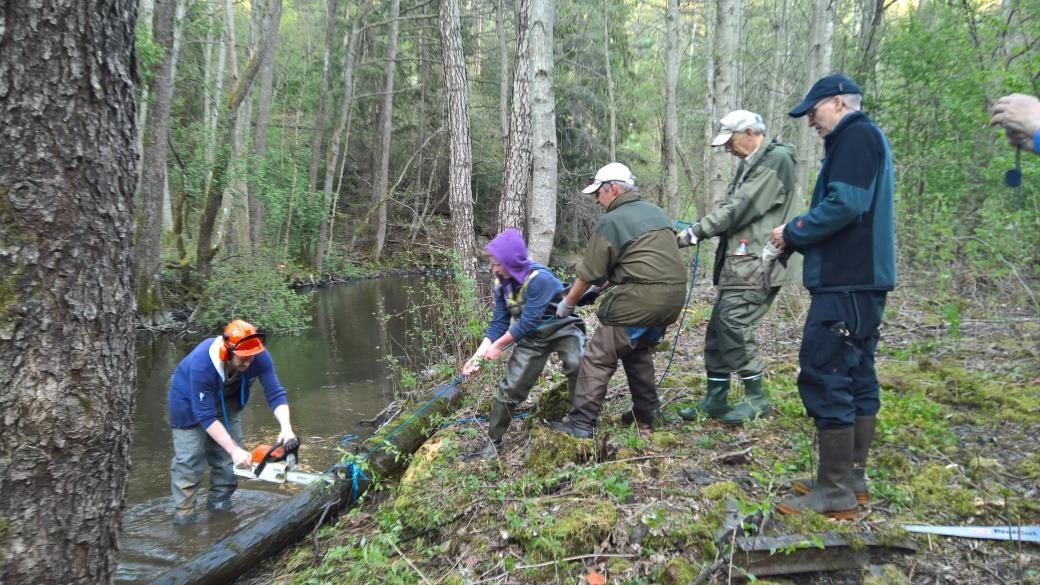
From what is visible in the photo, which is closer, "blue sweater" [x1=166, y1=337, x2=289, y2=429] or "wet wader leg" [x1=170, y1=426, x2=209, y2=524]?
"blue sweater" [x1=166, y1=337, x2=289, y2=429]

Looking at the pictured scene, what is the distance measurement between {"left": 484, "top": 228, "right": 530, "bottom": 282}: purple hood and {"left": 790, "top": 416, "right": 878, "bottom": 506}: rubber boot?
2.30 m

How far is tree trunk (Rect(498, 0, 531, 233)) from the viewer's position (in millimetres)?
6824

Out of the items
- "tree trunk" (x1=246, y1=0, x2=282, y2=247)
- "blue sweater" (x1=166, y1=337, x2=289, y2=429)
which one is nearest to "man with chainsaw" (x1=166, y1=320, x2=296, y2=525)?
"blue sweater" (x1=166, y1=337, x2=289, y2=429)

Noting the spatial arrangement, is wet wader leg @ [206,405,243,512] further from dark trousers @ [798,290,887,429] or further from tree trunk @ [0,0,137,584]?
dark trousers @ [798,290,887,429]

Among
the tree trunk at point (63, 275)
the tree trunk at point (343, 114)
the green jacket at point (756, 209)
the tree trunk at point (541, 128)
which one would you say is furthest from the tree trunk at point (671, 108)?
the tree trunk at point (63, 275)

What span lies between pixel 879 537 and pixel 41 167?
363 centimetres

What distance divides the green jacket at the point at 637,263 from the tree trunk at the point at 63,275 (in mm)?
2633

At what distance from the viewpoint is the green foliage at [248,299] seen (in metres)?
12.7

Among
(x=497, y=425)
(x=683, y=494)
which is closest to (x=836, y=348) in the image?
(x=683, y=494)

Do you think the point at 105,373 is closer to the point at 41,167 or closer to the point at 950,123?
the point at 41,167

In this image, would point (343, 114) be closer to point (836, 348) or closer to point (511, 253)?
point (511, 253)

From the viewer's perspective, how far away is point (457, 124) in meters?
9.09

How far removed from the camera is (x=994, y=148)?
7.24 metres

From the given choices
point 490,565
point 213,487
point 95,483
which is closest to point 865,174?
point 490,565
